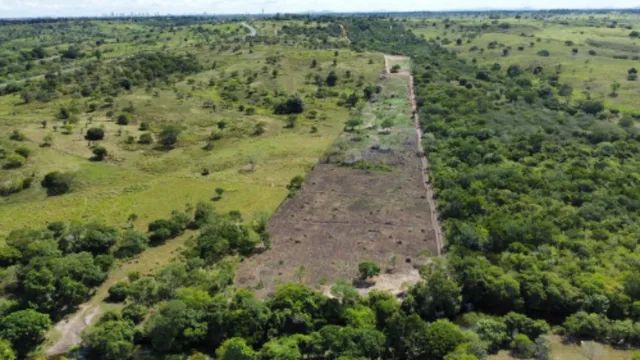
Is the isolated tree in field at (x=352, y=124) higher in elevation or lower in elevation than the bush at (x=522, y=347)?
higher

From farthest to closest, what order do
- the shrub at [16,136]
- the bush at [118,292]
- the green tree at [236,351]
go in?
the shrub at [16,136]
the bush at [118,292]
the green tree at [236,351]

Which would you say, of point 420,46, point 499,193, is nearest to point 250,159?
point 499,193

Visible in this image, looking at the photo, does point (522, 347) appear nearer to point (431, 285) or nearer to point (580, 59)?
point (431, 285)

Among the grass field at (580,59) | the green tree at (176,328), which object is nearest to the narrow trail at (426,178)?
the green tree at (176,328)

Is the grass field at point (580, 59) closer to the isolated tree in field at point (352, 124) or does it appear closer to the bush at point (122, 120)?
the isolated tree in field at point (352, 124)

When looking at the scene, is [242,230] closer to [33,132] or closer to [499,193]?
[499,193]

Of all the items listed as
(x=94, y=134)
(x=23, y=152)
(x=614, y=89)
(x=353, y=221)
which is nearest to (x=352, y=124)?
(x=353, y=221)
